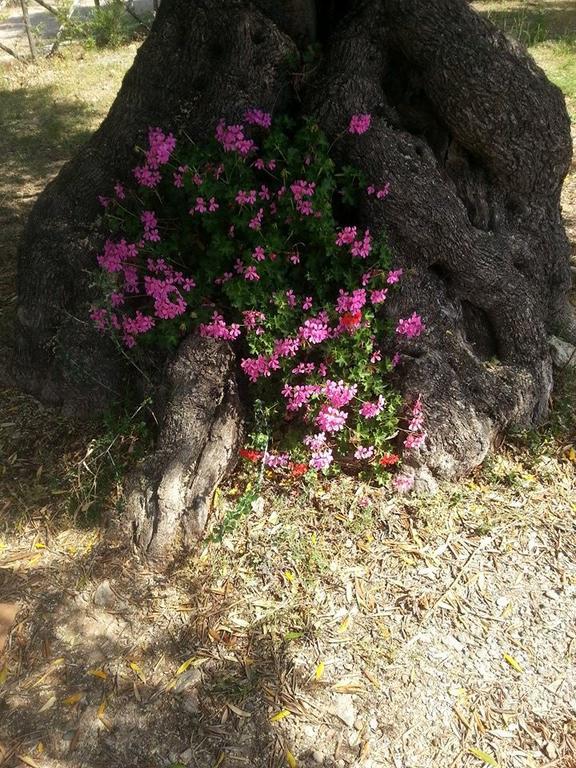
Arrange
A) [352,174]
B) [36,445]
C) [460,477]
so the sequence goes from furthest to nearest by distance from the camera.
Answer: [36,445] < [460,477] < [352,174]

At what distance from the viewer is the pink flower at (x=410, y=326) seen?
9.95 ft

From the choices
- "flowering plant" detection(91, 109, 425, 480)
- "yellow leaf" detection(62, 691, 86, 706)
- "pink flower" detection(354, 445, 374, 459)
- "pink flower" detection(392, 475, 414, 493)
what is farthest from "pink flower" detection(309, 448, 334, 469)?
"yellow leaf" detection(62, 691, 86, 706)

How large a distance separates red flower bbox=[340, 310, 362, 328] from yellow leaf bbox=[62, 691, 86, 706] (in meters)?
1.86

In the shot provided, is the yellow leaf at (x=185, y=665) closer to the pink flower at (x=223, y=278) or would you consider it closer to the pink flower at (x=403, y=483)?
the pink flower at (x=403, y=483)

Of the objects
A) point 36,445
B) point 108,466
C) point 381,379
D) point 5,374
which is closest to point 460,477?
point 381,379

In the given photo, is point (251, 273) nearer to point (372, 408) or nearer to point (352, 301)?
point (352, 301)

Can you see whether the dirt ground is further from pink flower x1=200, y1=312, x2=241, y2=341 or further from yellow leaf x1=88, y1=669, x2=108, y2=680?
pink flower x1=200, y1=312, x2=241, y2=341

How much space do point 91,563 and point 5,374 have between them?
55.7 inches

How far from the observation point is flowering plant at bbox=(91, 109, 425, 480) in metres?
2.86

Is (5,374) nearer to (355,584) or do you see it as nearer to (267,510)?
(267,510)

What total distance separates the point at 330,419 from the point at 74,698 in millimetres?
1540

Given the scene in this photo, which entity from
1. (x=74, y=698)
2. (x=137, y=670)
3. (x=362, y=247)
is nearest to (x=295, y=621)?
(x=137, y=670)

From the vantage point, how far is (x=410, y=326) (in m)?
3.04

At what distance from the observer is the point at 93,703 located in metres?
2.48
